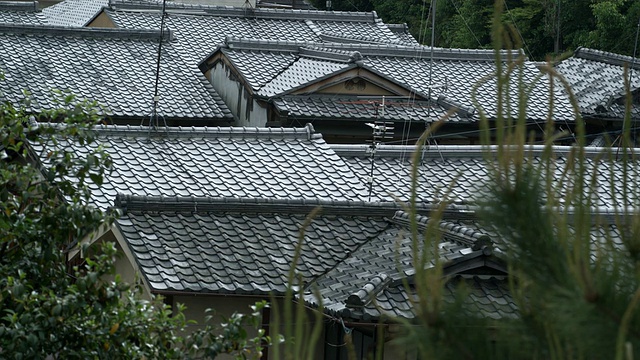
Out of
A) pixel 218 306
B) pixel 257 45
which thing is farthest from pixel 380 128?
pixel 257 45

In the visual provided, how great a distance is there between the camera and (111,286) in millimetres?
5977

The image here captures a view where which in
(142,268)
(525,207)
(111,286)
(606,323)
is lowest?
(142,268)

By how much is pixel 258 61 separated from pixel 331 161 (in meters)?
7.48

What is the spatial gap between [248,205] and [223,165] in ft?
5.81

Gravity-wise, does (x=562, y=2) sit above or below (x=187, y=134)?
above

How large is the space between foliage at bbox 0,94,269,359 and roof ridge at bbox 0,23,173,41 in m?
15.3

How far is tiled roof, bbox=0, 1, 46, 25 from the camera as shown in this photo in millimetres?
27011

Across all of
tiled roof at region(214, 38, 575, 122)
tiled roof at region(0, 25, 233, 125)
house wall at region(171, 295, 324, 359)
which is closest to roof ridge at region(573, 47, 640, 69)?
tiled roof at region(214, 38, 575, 122)

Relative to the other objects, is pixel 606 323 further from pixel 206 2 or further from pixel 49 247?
pixel 206 2

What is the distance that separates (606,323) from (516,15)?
115 feet

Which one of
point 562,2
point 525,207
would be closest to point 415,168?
point 525,207

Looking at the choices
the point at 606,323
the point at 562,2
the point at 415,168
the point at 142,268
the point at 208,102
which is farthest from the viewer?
the point at 562,2

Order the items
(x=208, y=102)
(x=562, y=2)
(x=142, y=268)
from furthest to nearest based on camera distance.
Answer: (x=562, y=2)
(x=208, y=102)
(x=142, y=268)

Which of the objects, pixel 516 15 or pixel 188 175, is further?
pixel 516 15
